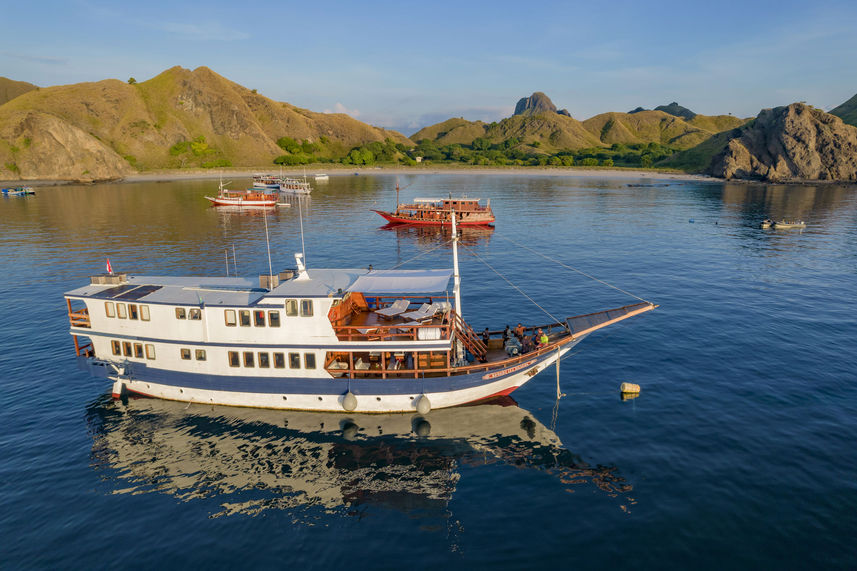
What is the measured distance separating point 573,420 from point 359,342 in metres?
12.9

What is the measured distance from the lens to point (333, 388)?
82.3 ft

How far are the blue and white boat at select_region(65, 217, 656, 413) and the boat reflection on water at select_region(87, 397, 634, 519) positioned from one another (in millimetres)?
990

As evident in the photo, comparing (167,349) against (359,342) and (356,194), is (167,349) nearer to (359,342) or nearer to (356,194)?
(359,342)

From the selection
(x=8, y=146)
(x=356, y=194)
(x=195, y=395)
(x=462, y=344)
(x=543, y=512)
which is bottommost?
(x=543, y=512)

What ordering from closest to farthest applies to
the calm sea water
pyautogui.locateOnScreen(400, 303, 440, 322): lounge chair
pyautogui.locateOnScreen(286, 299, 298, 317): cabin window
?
1. the calm sea water
2. pyautogui.locateOnScreen(286, 299, 298, 317): cabin window
3. pyautogui.locateOnScreen(400, 303, 440, 322): lounge chair

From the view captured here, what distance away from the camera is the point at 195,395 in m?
26.8

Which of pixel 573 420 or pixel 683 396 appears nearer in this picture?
pixel 573 420

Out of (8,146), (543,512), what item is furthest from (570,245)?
(8,146)

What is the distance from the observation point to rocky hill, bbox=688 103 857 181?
6329 inches

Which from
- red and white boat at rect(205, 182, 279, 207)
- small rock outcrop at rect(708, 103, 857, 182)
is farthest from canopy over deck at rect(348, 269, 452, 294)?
small rock outcrop at rect(708, 103, 857, 182)

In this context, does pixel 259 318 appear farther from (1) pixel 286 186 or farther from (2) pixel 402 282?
(1) pixel 286 186

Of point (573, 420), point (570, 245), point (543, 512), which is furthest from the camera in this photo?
point (570, 245)

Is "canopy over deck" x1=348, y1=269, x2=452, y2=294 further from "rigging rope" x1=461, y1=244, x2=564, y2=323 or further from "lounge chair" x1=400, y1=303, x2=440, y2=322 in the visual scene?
"rigging rope" x1=461, y1=244, x2=564, y2=323

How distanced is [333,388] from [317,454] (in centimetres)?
364
